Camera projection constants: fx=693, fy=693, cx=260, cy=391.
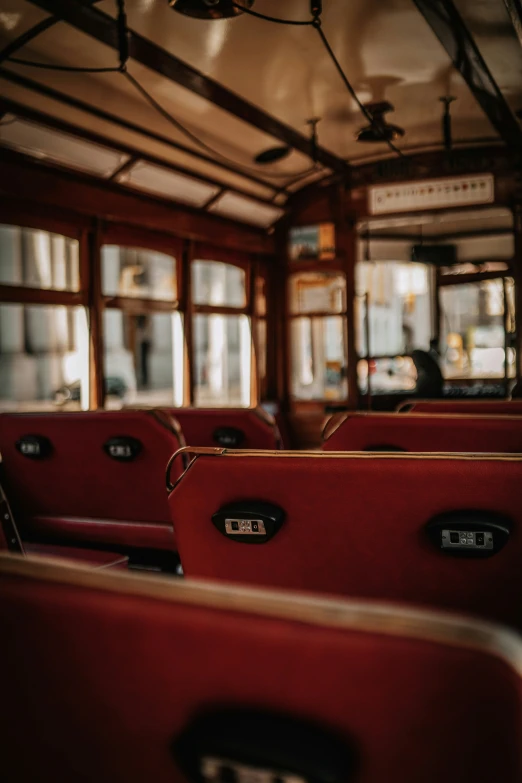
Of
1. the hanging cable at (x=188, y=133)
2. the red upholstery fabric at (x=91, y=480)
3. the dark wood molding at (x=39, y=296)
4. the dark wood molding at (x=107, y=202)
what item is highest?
the hanging cable at (x=188, y=133)

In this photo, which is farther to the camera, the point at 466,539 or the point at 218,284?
the point at 218,284

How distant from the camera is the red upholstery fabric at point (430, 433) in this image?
6.51 feet

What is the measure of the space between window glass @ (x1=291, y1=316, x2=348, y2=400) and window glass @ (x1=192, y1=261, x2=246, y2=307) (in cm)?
67

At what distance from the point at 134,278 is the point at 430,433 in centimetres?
427

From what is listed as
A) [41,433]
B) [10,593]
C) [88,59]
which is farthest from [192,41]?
[10,593]

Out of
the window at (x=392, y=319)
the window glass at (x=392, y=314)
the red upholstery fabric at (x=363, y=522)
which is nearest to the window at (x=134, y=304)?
the red upholstery fabric at (x=363, y=522)

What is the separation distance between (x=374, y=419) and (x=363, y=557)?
759mm

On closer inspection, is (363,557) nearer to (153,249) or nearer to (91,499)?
(91,499)

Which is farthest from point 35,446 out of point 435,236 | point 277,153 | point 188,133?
point 435,236

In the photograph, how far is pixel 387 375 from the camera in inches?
419

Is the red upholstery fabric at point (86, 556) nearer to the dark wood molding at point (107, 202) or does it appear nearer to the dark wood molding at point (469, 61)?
the dark wood molding at point (107, 202)

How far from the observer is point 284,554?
1.44 meters

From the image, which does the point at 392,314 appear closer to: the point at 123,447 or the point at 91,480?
the point at 91,480

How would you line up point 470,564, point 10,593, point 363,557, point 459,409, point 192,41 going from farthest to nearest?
point 192,41, point 459,409, point 363,557, point 470,564, point 10,593
